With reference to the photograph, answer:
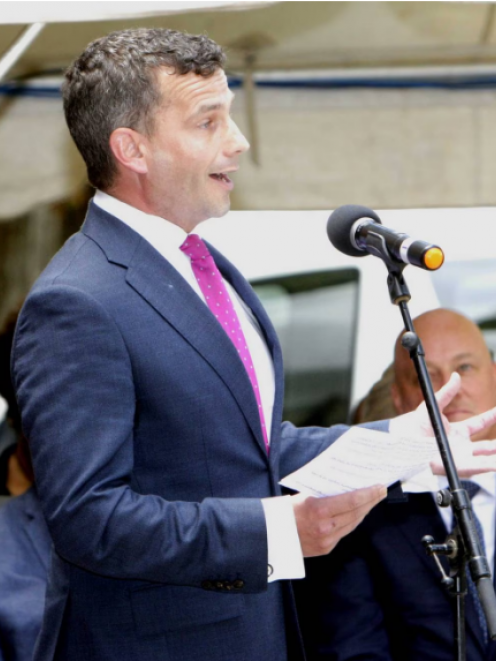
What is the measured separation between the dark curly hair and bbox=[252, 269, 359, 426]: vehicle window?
1.27 metres

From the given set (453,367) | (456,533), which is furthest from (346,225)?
(453,367)

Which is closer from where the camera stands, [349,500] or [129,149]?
[349,500]

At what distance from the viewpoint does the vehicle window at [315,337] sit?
→ 2.95 m

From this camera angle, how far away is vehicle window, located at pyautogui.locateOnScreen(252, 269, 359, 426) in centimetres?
295

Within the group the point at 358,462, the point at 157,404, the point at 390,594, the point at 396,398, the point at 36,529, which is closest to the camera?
the point at 358,462

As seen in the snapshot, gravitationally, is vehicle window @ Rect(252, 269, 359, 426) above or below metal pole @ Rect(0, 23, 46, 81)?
below

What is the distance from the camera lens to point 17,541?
2.60 m

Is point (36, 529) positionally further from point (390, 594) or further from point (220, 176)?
point (220, 176)

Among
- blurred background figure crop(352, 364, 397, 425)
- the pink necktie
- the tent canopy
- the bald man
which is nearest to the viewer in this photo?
the pink necktie

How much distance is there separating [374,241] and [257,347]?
0.30 metres

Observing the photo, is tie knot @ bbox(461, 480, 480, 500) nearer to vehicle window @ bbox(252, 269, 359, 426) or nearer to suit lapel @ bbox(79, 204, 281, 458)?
vehicle window @ bbox(252, 269, 359, 426)

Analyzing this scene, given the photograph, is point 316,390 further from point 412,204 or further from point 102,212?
point 102,212

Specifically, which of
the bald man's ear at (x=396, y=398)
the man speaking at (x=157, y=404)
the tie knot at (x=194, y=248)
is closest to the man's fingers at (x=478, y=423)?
the man speaking at (x=157, y=404)

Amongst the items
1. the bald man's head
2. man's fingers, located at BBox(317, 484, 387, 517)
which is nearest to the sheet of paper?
man's fingers, located at BBox(317, 484, 387, 517)
